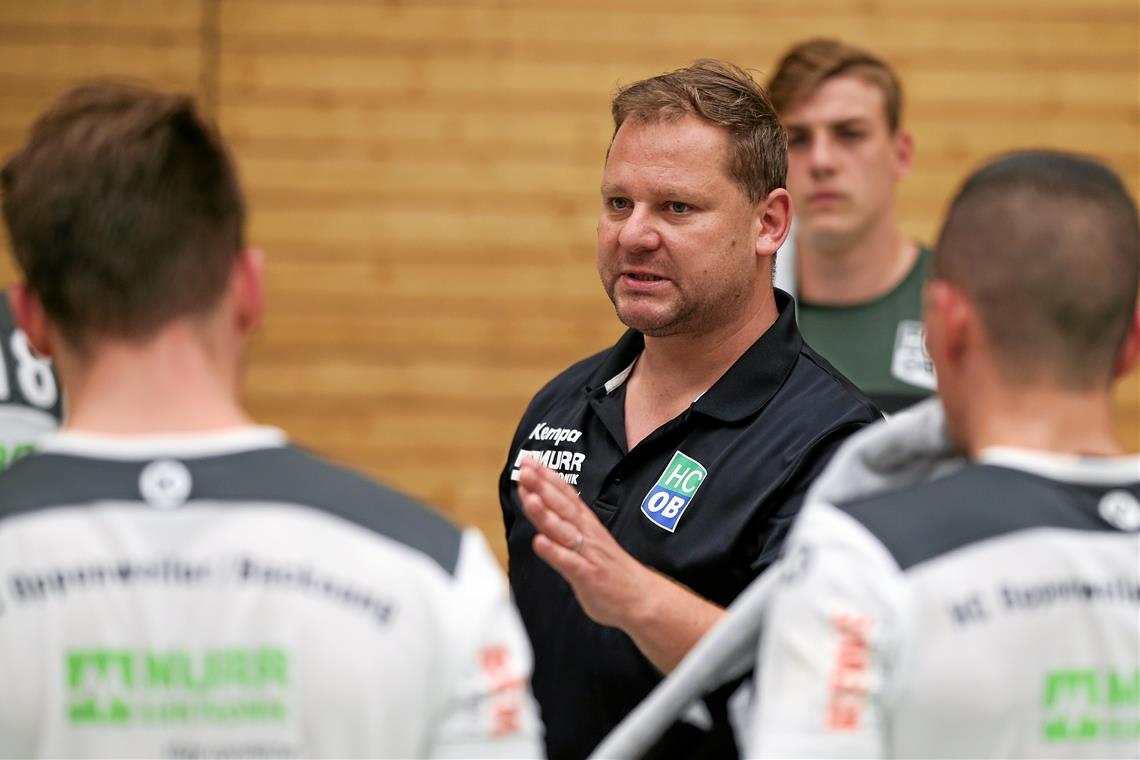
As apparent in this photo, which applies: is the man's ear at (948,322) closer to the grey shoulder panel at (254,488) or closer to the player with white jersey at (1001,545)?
the player with white jersey at (1001,545)

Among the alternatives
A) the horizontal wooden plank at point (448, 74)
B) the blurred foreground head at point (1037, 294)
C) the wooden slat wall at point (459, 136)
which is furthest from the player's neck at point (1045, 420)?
the horizontal wooden plank at point (448, 74)

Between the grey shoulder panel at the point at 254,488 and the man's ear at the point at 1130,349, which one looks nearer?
the grey shoulder panel at the point at 254,488

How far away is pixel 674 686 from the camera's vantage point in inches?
90.4

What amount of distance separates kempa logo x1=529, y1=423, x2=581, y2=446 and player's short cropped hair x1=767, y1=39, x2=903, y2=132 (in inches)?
83.5

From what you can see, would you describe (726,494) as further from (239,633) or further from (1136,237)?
(239,633)

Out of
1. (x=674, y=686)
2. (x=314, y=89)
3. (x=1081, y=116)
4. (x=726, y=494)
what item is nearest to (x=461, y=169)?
(x=314, y=89)

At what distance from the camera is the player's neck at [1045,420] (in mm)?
2104

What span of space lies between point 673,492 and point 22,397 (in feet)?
4.83

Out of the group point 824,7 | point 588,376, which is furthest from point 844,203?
point 824,7

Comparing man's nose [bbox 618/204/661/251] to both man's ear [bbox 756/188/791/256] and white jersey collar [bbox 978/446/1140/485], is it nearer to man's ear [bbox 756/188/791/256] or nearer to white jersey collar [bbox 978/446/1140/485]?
man's ear [bbox 756/188/791/256]

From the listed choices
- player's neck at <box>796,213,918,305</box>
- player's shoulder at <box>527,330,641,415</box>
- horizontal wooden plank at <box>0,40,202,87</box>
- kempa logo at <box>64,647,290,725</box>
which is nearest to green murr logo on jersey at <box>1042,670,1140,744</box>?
kempa logo at <box>64,647,290,725</box>

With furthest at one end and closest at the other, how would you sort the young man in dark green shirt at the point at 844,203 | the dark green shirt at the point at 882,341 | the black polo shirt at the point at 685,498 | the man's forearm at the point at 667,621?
the young man in dark green shirt at the point at 844,203 → the dark green shirt at the point at 882,341 → the black polo shirt at the point at 685,498 → the man's forearm at the point at 667,621

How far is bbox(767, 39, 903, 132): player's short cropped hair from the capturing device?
5344mm

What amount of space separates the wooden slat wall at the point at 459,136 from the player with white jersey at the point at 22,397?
11.3 feet
